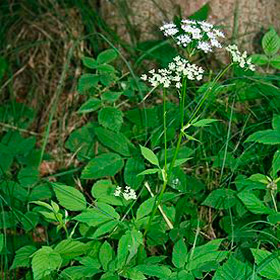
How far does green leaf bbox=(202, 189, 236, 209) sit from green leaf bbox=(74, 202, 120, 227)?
373 millimetres

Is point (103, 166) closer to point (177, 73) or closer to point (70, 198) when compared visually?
point (70, 198)

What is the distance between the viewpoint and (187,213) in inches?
70.3

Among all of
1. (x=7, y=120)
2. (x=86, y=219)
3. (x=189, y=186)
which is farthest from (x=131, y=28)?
(x=86, y=219)

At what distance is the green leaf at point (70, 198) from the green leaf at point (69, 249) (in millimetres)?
88

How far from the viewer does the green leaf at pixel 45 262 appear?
1.37 meters

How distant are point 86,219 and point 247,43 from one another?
1157 millimetres

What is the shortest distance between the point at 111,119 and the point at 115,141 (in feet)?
0.23

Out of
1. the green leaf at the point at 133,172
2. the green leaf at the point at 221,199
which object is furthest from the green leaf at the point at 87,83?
the green leaf at the point at 221,199

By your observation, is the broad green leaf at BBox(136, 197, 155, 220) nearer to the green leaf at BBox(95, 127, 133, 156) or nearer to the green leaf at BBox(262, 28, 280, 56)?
the green leaf at BBox(95, 127, 133, 156)

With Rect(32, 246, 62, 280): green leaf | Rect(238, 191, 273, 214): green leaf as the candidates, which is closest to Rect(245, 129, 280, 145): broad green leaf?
Rect(238, 191, 273, 214): green leaf

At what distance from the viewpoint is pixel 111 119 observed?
182 centimetres

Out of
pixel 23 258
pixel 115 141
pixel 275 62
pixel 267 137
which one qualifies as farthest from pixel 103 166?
pixel 275 62

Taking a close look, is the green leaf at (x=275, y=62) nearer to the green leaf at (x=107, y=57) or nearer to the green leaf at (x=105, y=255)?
the green leaf at (x=107, y=57)

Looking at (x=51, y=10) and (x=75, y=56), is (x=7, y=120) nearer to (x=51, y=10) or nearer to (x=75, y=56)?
(x=75, y=56)
